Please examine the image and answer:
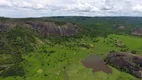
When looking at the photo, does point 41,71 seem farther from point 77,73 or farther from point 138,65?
point 138,65

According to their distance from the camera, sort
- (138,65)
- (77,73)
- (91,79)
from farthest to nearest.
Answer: (138,65) < (77,73) < (91,79)

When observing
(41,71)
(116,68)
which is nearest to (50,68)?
(41,71)

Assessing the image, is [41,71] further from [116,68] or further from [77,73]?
[116,68]

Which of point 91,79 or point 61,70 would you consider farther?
point 61,70

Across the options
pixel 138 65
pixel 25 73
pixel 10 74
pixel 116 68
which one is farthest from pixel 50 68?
pixel 138 65

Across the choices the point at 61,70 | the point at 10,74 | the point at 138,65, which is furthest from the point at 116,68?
the point at 10,74

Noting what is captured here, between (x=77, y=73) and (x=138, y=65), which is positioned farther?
(x=138, y=65)

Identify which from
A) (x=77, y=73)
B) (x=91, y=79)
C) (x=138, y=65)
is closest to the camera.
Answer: (x=91, y=79)

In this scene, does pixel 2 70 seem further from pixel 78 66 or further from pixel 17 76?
pixel 78 66
